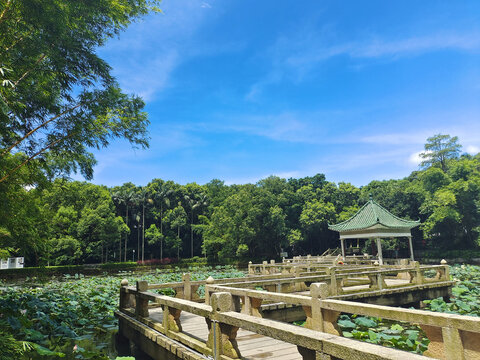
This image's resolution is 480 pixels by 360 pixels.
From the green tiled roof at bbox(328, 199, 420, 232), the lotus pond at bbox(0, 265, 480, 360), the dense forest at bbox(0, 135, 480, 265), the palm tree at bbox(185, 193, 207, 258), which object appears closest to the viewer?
the lotus pond at bbox(0, 265, 480, 360)

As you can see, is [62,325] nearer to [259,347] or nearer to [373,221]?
[259,347]

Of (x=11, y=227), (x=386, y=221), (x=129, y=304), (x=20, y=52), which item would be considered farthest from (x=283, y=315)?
(x=386, y=221)

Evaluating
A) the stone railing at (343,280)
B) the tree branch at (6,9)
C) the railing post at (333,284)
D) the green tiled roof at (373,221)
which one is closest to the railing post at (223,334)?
the stone railing at (343,280)

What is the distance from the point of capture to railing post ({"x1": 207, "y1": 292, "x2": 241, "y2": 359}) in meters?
4.22

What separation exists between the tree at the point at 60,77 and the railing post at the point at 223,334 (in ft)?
14.7

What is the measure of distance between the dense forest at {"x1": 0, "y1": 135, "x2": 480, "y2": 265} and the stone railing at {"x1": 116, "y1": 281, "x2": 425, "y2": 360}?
86.5 feet

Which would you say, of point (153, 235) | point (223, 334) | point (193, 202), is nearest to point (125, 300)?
point (223, 334)

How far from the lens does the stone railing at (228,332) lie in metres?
2.67

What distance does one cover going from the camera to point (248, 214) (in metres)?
43.3

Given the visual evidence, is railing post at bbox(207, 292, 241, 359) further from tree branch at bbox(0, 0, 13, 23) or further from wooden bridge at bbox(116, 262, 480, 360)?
tree branch at bbox(0, 0, 13, 23)

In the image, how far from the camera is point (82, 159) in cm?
998

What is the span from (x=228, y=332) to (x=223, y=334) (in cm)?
9

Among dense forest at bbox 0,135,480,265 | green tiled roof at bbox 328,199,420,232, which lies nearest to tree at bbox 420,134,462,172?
dense forest at bbox 0,135,480,265

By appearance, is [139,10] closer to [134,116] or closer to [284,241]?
[134,116]
